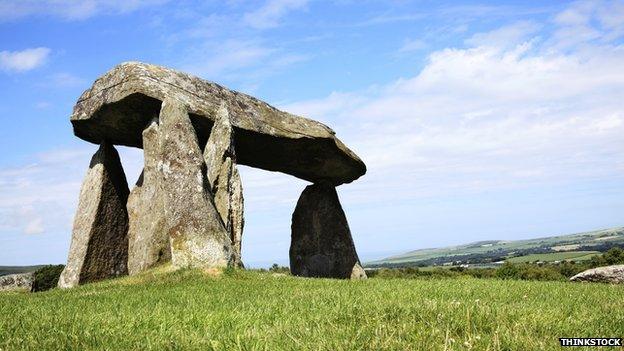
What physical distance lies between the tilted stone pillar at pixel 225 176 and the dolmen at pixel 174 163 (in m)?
0.03

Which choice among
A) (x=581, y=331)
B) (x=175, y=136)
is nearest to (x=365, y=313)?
(x=581, y=331)

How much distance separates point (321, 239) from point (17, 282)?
48.0 feet

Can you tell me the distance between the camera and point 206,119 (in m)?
19.7

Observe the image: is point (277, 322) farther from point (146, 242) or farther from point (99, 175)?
point (99, 175)

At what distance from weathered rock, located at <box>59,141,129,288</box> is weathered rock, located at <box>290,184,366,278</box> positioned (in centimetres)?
840

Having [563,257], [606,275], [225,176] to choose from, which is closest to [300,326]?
[225,176]

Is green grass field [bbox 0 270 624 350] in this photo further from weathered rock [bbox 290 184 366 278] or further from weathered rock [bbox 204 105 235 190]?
weathered rock [bbox 290 184 366 278]

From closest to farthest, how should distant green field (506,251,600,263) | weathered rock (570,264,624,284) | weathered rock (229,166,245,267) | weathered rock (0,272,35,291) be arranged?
weathered rock (229,166,245,267) → weathered rock (570,264,624,284) → weathered rock (0,272,35,291) → distant green field (506,251,600,263)

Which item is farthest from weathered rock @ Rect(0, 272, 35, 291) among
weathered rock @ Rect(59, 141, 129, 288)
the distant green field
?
the distant green field

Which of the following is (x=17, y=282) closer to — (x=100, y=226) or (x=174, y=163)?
(x=100, y=226)

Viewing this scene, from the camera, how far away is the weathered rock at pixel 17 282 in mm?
26969

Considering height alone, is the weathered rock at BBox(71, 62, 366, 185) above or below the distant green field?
above

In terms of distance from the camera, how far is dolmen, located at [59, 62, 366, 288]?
53.8 feet

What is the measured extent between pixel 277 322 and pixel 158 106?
1472 centimetres
